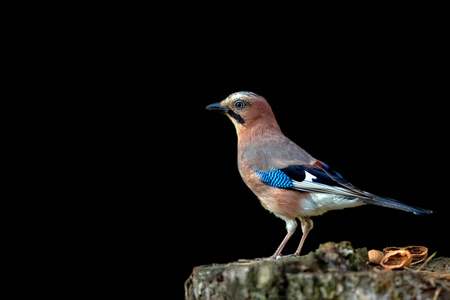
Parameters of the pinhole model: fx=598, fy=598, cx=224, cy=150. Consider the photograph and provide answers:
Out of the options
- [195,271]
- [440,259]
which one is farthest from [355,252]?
[440,259]

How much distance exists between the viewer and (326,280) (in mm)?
4902

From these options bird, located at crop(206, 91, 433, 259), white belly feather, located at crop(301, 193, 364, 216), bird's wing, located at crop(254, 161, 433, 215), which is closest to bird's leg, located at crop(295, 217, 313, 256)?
bird, located at crop(206, 91, 433, 259)

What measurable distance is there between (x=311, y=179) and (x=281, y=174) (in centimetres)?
37

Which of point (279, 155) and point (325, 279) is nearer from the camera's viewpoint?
point (325, 279)

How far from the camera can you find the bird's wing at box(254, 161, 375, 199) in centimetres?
660

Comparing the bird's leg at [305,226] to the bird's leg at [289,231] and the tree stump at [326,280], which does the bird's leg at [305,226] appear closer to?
the bird's leg at [289,231]

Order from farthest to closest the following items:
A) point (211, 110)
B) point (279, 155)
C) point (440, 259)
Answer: point (211, 110) < point (279, 155) < point (440, 259)

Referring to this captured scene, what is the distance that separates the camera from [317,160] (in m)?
7.17

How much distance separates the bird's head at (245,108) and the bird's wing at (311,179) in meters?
0.85

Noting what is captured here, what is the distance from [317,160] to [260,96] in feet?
3.89

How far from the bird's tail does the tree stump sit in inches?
32.4

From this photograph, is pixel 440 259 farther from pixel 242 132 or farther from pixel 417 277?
pixel 242 132

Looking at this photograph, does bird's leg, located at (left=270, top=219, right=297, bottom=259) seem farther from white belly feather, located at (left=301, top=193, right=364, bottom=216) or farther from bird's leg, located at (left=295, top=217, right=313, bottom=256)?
white belly feather, located at (left=301, top=193, right=364, bottom=216)

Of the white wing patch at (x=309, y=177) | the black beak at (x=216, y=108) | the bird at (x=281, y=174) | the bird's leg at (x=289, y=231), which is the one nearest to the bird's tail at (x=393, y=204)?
the bird at (x=281, y=174)
